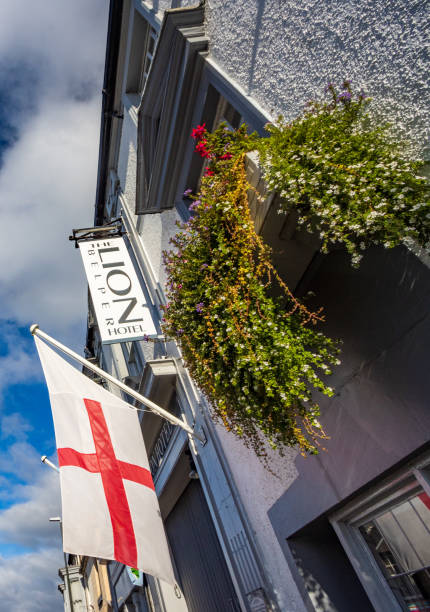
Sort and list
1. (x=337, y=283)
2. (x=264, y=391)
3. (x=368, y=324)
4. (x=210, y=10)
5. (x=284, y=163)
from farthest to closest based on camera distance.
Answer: (x=210, y=10)
(x=337, y=283)
(x=368, y=324)
(x=264, y=391)
(x=284, y=163)

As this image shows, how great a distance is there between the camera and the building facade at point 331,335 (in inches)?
109

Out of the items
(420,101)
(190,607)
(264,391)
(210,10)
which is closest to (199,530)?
(190,607)

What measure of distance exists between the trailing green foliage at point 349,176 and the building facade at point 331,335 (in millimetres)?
169

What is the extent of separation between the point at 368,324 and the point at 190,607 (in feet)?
22.1

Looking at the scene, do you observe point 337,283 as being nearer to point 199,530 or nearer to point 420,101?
point 420,101

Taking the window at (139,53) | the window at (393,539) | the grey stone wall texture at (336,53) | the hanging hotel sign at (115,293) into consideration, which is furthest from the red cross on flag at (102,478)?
the window at (139,53)

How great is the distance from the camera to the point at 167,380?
7375mm

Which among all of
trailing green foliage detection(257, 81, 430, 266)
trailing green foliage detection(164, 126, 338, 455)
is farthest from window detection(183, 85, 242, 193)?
trailing green foliage detection(257, 81, 430, 266)

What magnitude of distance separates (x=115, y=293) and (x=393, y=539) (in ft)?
16.4

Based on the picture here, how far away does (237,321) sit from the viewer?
10.2ft

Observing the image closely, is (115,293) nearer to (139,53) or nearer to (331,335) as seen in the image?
(331,335)

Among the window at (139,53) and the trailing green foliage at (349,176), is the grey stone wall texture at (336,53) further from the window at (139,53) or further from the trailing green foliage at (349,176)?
the window at (139,53)

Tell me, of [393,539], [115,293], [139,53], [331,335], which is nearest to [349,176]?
[331,335]

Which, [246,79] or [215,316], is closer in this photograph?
[215,316]
